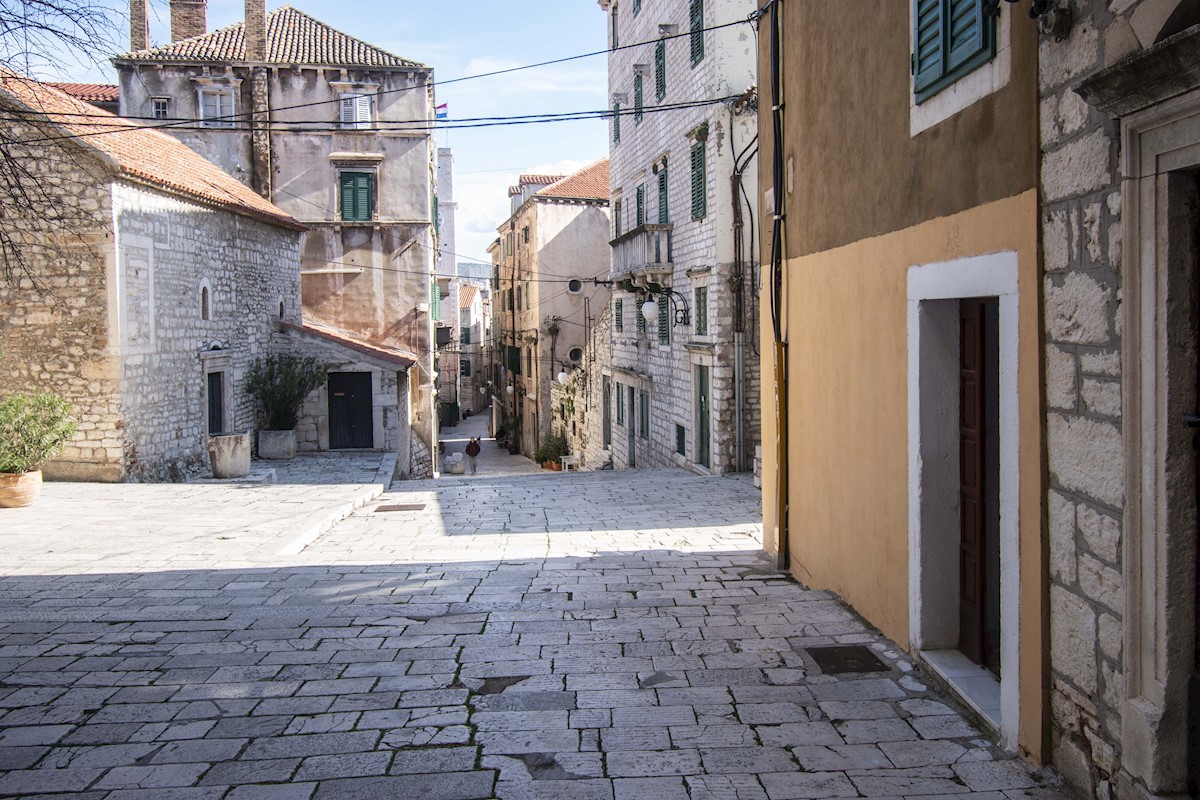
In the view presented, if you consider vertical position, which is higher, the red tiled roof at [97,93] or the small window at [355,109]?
the red tiled roof at [97,93]

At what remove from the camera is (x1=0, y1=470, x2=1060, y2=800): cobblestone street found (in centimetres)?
405

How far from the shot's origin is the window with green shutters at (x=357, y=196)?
2820cm

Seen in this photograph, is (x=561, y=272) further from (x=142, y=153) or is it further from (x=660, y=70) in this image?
(x=142, y=153)

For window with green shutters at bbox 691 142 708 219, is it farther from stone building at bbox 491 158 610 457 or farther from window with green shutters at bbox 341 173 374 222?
stone building at bbox 491 158 610 457

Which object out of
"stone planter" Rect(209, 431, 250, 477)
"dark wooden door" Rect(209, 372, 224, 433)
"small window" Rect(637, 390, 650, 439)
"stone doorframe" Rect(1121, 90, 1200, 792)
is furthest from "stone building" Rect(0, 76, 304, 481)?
"stone doorframe" Rect(1121, 90, 1200, 792)

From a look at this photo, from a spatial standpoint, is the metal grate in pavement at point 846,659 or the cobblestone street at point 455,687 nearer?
the cobblestone street at point 455,687

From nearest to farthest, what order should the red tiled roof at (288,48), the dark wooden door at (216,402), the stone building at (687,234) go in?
1. the stone building at (687,234)
2. the dark wooden door at (216,402)
3. the red tiled roof at (288,48)

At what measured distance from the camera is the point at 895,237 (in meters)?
5.85

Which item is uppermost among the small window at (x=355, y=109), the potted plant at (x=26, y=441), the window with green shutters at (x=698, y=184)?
the small window at (x=355, y=109)

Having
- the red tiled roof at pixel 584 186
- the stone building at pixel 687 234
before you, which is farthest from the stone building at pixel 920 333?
the red tiled roof at pixel 584 186

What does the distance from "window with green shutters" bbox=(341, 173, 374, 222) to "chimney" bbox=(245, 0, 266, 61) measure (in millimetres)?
3841

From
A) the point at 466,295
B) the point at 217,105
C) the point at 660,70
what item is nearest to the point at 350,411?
the point at 217,105

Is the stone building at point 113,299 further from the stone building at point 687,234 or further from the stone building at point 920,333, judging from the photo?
the stone building at point 920,333

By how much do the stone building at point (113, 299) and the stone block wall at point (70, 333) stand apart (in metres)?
0.02
